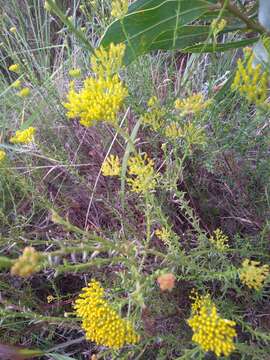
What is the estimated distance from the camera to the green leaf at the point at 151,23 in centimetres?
93

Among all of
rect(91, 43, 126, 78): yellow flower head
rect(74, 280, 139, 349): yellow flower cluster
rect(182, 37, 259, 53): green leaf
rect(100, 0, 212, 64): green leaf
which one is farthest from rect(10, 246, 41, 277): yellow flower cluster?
rect(182, 37, 259, 53): green leaf

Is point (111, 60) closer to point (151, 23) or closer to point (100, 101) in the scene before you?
point (100, 101)

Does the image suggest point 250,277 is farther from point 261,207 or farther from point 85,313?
point 261,207

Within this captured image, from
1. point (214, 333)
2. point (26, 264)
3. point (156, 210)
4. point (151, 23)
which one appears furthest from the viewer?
point (151, 23)

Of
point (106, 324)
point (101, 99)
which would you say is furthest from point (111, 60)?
point (106, 324)

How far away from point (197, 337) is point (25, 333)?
581mm

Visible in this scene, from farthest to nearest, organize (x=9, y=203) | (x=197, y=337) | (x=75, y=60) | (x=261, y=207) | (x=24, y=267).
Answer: (x=75, y=60)
(x=9, y=203)
(x=261, y=207)
(x=197, y=337)
(x=24, y=267)

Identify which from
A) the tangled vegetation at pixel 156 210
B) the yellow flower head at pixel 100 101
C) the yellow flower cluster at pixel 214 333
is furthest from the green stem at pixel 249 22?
the yellow flower cluster at pixel 214 333

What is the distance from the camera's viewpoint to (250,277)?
2.07ft

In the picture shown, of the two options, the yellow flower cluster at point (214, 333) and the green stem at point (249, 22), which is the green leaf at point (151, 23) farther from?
the yellow flower cluster at point (214, 333)

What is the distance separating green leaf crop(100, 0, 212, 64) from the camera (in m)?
0.93

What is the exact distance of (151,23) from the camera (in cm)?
96

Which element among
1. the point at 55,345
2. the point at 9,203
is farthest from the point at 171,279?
the point at 9,203

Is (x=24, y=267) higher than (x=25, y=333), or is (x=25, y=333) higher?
(x=24, y=267)
